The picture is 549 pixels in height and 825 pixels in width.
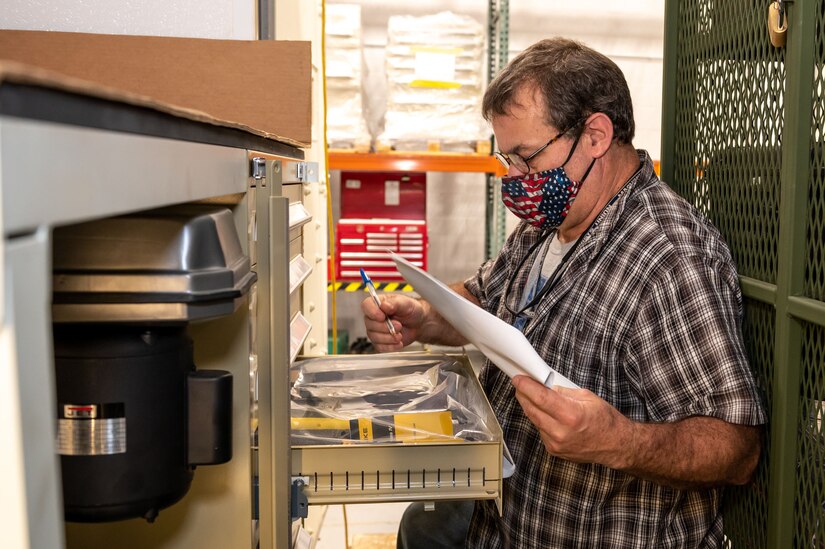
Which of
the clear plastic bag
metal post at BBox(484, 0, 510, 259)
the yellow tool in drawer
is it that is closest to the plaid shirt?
the clear plastic bag

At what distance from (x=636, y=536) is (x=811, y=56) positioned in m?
0.89

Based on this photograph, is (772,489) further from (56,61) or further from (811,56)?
(56,61)

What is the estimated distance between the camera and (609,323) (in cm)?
149

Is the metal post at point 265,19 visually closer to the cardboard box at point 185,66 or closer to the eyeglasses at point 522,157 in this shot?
the cardboard box at point 185,66

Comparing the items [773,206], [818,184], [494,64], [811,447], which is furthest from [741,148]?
[494,64]

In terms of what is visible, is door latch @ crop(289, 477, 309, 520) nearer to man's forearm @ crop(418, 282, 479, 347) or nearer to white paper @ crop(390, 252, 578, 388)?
white paper @ crop(390, 252, 578, 388)

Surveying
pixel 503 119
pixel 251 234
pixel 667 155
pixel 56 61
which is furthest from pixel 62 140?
pixel 667 155

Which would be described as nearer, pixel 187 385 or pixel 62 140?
pixel 62 140

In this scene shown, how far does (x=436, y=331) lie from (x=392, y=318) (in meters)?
0.15

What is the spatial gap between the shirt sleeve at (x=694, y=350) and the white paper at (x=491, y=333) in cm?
21

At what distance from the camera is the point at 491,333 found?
3.77 ft

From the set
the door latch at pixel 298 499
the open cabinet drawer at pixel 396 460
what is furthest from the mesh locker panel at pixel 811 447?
the door latch at pixel 298 499

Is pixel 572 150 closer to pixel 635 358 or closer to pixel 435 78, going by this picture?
pixel 635 358

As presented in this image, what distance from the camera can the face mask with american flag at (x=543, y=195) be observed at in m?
1.71
